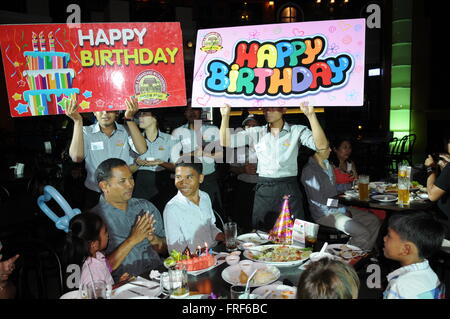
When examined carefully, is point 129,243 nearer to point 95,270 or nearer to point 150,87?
point 95,270

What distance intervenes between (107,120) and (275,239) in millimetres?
1954

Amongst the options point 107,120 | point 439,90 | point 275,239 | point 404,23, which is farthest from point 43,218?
point 439,90

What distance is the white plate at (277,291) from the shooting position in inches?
73.8

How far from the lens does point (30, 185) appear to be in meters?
4.29

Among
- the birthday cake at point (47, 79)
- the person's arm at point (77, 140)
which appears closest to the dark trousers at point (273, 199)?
the person's arm at point (77, 140)

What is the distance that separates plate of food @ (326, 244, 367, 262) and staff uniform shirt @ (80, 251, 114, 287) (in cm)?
137

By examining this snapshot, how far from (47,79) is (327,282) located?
226 cm

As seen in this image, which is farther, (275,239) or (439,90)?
(439,90)

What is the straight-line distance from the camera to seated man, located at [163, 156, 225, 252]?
2.80 meters

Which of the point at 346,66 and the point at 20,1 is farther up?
the point at 20,1

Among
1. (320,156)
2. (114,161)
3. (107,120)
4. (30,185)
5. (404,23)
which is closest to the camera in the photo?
(114,161)

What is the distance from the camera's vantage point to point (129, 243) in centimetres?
242
